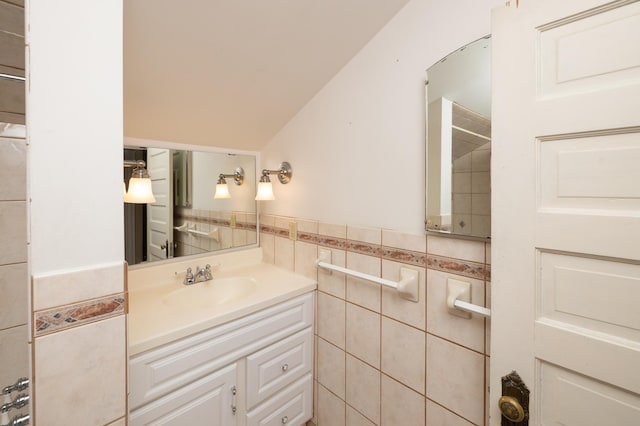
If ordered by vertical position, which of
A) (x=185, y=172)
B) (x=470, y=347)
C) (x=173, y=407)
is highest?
(x=185, y=172)

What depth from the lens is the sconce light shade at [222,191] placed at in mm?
1683

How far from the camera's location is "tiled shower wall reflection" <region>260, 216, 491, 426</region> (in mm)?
916

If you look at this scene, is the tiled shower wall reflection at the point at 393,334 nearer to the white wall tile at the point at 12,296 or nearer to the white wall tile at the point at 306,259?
the white wall tile at the point at 306,259

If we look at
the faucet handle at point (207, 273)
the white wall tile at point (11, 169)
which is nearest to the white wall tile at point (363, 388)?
the faucet handle at point (207, 273)

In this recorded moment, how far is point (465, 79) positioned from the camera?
875 mm

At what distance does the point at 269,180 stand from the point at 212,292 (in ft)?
2.32

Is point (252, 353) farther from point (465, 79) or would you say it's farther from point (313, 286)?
point (465, 79)

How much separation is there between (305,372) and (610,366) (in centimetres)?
123

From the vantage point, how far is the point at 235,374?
113 centimetres

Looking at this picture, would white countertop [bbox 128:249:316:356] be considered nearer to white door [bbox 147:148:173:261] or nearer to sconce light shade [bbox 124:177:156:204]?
white door [bbox 147:148:173:261]

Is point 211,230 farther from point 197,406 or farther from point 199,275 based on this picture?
point 197,406

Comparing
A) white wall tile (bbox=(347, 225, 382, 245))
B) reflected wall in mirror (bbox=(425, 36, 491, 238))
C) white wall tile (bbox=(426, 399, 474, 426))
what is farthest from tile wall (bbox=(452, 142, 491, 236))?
white wall tile (bbox=(426, 399, 474, 426))

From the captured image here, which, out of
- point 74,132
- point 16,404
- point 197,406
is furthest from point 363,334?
point 74,132

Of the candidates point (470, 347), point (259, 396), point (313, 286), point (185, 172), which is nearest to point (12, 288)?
point (185, 172)
